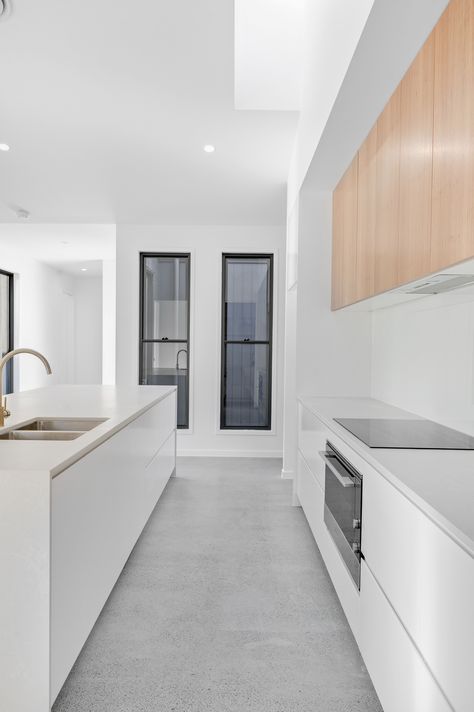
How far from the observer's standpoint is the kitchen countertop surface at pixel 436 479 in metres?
1.02

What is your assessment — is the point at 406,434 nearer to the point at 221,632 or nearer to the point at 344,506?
the point at 344,506

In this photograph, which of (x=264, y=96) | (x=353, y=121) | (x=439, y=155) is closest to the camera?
(x=439, y=155)

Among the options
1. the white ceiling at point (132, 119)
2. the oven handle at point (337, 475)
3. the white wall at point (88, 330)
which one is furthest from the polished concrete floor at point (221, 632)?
the white wall at point (88, 330)

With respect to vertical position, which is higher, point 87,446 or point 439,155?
point 439,155

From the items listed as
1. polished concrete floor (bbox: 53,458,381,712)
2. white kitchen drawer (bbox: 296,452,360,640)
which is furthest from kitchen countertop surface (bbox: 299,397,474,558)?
polished concrete floor (bbox: 53,458,381,712)

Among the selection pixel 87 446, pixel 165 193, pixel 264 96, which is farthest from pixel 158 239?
pixel 87 446

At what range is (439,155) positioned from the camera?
156cm

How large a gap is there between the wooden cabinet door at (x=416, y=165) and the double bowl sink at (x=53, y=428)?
5.02 feet

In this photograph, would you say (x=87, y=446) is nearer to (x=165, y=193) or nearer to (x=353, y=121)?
(x=353, y=121)

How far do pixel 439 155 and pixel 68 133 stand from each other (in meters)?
2.75

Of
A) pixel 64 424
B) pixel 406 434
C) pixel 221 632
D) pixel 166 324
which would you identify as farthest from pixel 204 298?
pixel 221 632

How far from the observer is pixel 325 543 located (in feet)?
7.86

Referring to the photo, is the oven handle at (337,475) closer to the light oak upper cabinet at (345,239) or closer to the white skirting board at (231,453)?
the light oak upper cabinet at (345,239)

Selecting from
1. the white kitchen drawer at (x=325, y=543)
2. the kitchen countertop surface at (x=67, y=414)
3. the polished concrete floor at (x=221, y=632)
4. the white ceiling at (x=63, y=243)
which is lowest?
the polished concrete floor at (x=221, y=632)
